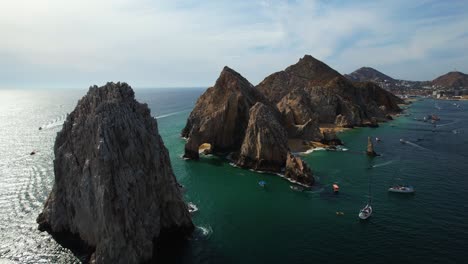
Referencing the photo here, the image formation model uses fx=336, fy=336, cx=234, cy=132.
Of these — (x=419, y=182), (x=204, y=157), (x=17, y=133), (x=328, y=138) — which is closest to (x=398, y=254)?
(x=419, y=182)

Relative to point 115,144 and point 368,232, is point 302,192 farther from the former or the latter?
point 115,144

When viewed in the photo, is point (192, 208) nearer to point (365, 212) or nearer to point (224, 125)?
point (365, 212)

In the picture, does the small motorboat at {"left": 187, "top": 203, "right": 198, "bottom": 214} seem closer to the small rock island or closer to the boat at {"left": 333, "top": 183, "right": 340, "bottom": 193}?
the small rock island

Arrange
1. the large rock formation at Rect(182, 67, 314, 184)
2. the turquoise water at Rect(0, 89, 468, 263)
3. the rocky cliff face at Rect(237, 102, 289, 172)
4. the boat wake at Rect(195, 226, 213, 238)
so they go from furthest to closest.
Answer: the large rock formation at Rect(182, 67, 314, 184) < the rocky cliff face at Rect(237, 102, 289, 172) < the boat wake at Rect(195, 226, 213, 238) < the turquoise water at Rect(0, 89, 468, 263)

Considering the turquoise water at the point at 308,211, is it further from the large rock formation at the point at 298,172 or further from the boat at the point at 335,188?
the large rock formation at the point at 298,172

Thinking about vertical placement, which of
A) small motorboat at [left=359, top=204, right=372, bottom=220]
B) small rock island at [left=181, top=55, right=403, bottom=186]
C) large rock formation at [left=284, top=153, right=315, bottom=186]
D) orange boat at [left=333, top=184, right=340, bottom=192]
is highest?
small rock island at [left=181, top=55, right=403, bottom=186]

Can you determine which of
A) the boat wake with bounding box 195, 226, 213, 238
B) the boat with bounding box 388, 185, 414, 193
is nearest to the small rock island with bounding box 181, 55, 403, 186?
the boat with bounding box 388, 185, 414, 193

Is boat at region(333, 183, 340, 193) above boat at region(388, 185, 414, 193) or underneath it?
underneath

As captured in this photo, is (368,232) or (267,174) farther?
(267,174)
